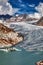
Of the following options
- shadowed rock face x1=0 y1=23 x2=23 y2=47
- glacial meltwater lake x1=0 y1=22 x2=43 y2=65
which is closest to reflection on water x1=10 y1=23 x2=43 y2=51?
glacial meltwater lake x1=0 y1=22 x2=43 y2=65

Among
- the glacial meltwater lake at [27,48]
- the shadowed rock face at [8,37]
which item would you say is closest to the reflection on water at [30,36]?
the glacial meltwater lake at [27,48]

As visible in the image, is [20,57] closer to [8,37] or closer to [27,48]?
[27,48]

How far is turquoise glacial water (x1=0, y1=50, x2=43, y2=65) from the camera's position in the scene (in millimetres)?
8570

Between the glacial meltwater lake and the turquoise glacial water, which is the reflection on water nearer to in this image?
the glacial meltwater lake

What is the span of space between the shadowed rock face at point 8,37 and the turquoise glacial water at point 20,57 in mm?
327

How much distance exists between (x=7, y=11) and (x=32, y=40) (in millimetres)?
1314

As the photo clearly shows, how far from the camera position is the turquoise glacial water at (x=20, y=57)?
857 cm

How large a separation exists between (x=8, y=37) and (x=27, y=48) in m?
0.76

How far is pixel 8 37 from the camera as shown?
9.30 metres

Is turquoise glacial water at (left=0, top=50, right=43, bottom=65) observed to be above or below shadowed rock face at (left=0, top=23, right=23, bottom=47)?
below

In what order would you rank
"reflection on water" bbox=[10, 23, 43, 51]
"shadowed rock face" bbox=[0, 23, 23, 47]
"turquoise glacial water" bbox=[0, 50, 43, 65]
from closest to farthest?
"turquoise glacial water" bbox=[0, 50, 43, 65] → "reflection on water" bbox=[10, 23, 43, 51] → "shadowed rock face" bbox=[0, 23, 23, 47]

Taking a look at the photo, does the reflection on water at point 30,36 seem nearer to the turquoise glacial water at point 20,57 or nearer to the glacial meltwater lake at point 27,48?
the glacial meltwater lake at point 27,48

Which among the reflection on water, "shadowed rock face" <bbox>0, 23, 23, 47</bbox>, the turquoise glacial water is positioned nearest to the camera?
the turquoise glacial water

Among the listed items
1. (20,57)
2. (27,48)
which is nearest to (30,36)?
(27,48)
